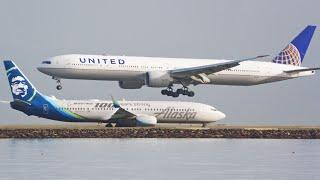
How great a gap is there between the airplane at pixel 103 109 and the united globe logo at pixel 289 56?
900 cm

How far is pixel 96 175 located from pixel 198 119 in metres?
59.7

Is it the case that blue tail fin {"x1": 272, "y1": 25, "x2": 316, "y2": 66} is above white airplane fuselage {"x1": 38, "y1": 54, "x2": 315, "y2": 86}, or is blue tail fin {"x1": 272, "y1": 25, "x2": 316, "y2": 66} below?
above

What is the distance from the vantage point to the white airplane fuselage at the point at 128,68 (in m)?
83.2

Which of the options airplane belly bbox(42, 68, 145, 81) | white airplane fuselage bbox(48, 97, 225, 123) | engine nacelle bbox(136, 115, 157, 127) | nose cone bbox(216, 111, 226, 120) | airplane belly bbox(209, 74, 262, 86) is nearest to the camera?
airplane belly bbox(42, 68, 145, 81)

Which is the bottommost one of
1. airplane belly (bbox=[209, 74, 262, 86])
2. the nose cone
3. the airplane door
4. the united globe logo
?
the nose cone

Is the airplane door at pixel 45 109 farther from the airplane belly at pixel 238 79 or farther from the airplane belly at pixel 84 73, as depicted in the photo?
the airplane belly at pixel 238 79

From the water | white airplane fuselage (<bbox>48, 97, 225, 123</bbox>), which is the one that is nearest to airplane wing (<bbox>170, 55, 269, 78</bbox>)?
white airplane fuselage (<bbox>48, 97, 225, 123</bbox>)

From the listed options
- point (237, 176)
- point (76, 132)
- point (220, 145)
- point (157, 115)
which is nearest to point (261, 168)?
point (237, 176)

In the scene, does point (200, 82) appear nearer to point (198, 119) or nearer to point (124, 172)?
point (198, 119)

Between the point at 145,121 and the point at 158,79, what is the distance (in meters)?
10.6

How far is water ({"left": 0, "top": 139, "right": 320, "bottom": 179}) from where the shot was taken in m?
39.4

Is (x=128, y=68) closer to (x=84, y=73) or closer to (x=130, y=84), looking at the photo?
(x=130, y=84)

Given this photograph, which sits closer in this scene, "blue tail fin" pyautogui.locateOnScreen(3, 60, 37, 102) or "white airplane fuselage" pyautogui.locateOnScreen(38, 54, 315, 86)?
"white airplane fuselage" pyautogui.locateOnScreen(38, 54, 315, 86)

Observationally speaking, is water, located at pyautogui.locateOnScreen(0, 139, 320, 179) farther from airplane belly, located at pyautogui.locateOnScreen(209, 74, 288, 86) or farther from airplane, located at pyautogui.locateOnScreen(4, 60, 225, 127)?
airplane, located at pyautogui.locateOnScreen(4, 60, 225, 127)
